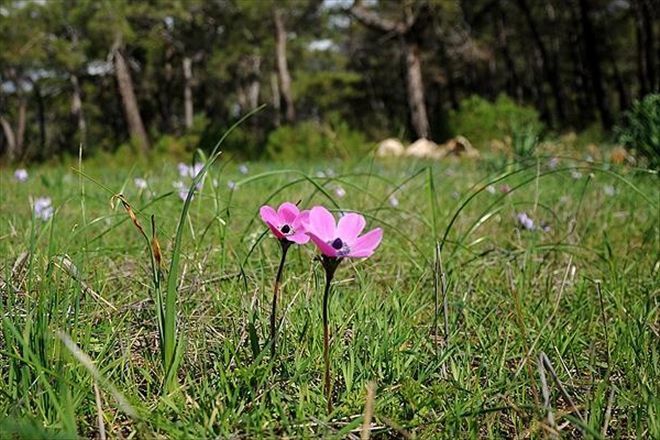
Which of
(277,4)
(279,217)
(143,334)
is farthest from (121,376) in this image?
(277,4)

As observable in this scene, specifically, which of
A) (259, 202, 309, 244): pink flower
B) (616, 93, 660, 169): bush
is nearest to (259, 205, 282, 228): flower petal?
(259, 202, 309, 244): pink flower

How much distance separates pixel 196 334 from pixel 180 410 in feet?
0.91

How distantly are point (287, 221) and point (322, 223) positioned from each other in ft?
0.27

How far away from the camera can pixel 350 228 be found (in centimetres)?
95

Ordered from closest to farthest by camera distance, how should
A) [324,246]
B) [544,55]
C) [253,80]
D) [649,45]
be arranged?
[324,246] < [649,45] < [544,55] < [253,80]

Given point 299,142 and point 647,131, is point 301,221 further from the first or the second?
point 299,142

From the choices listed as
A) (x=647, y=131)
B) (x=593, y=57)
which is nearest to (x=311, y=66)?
(x=593, y=57)

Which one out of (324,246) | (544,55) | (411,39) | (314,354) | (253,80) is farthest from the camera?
(253,80)

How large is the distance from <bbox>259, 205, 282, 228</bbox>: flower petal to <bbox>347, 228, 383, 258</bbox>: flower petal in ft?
0.39

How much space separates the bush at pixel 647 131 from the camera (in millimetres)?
3691

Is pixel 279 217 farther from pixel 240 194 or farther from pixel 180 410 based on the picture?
pixel 240 194

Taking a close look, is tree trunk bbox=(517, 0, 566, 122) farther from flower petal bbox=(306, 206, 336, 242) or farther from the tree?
flower petal bbox=(306, 206, 336, 242)

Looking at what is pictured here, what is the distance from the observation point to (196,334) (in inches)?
47.7

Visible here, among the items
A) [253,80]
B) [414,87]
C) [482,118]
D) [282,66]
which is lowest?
[482,118]
